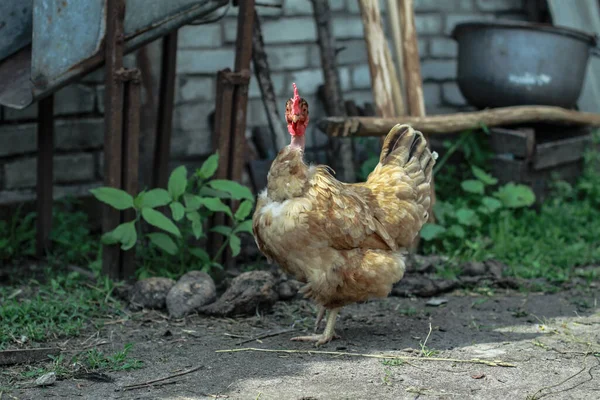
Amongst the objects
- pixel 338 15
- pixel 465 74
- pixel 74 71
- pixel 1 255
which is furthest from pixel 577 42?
pixel 1 255

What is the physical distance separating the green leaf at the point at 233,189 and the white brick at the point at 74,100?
156 centimetres

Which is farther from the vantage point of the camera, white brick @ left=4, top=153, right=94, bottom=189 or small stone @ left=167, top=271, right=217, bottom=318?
white brick @ left=4, top=153, right=94, bottom=189

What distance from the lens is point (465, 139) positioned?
242 inches

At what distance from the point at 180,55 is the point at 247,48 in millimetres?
1359

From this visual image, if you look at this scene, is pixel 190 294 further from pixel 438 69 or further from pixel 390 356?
pixel 438 69

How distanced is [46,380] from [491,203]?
3571 millimetres

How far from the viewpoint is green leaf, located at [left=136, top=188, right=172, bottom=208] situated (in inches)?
175

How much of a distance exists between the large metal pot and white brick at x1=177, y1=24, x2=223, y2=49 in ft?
6.14

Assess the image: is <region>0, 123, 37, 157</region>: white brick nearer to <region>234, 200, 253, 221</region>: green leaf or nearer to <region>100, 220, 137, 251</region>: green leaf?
<region>100, 220, 137, 251</region>: green leaf

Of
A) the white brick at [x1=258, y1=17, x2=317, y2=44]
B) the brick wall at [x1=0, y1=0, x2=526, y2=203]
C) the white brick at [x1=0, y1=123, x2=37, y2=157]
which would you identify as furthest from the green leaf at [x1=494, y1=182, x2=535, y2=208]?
the white brick at [x1=0, y1=123, x2=37, y2=157]

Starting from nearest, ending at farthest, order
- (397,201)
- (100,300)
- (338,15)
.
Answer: (397,201) → (100,300) → (338,15)

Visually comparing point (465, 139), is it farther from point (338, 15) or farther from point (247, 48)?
point (247, 48)

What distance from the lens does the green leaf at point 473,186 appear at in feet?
19.3

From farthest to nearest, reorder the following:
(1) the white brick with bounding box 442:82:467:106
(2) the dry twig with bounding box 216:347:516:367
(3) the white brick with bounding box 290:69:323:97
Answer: (1) the white brick with bounding box 442:82:467:106 → (3) the white brick with bounding box 290:69:323:97 → (2) the dry twig with bounding box 216:347:516:367
